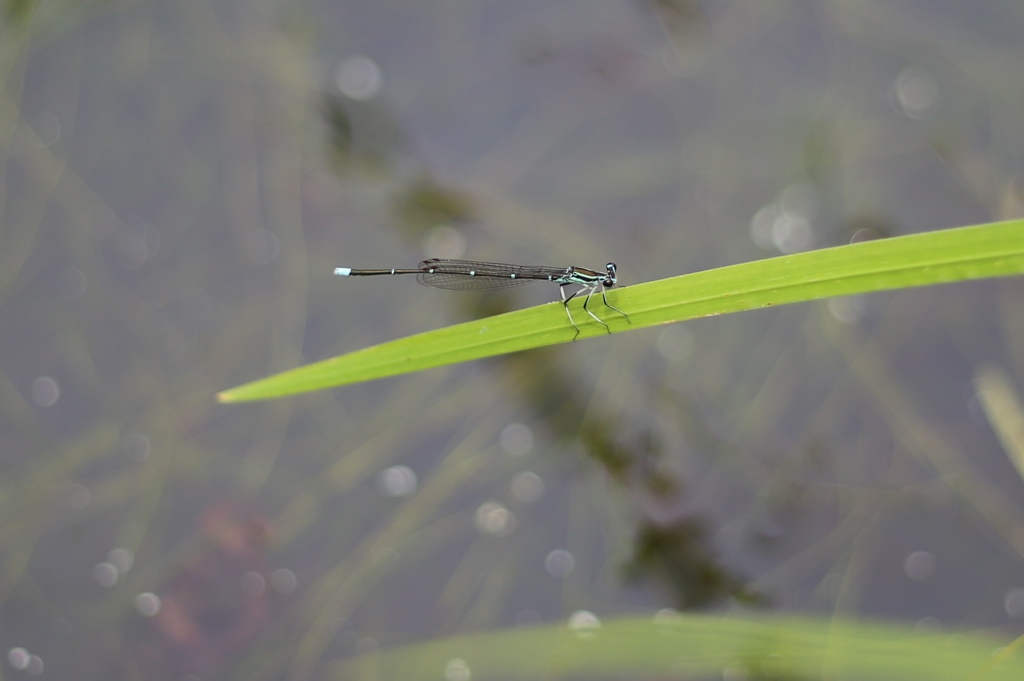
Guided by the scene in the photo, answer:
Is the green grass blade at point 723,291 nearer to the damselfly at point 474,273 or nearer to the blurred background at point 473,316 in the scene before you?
the damselfly at point 474,273

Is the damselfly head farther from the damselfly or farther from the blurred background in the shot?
the blurred background

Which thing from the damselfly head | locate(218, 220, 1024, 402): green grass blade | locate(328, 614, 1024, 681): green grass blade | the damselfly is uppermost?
the damselfly

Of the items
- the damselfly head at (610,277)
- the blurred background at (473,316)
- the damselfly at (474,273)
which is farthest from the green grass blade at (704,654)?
the damselfly at (474,273)

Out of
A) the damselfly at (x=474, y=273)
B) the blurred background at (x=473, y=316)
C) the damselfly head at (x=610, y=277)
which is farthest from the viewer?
the blurred background at (x=473, y=316)

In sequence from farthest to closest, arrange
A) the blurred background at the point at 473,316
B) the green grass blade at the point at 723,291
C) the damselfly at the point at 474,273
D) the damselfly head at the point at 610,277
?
1. the blurred background at the point at 473,316
2. the damselfly at the point at 474,273
3. the damselfly head at the point at 610,277
4. the green grass blade at the point at 723,291

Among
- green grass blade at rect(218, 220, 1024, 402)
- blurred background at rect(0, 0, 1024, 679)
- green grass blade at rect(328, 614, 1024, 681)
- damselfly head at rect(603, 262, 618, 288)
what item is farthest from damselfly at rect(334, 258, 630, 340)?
green grass blade at rect(328, 614, 1024, 681)
